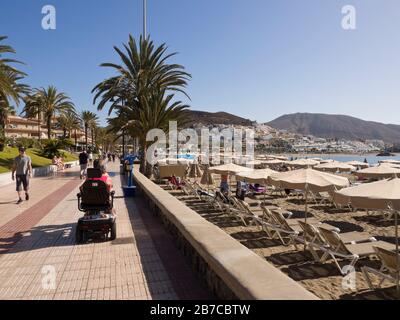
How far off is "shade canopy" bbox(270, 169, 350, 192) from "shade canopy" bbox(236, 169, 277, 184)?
1558 mm

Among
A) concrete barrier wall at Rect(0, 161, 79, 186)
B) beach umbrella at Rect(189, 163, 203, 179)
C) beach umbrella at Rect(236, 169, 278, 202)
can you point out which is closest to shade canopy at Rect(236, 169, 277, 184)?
beach umbrella at Rect(236, 169, 278, 202)

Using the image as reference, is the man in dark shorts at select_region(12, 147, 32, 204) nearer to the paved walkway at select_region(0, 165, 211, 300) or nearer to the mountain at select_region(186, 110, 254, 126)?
→ the paved walkway at select_region(0, 165, 211, 300)

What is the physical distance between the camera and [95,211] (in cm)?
688

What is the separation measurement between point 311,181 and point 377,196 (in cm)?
307

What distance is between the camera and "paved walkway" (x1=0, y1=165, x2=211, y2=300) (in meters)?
4.39

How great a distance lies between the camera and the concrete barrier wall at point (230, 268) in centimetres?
307

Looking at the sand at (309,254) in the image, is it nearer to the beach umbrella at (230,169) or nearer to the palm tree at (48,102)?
the beach umbrella at (230,169)

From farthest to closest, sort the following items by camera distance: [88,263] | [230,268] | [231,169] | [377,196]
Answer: [231,169]
[88,263]
[377,196]
[230,268]

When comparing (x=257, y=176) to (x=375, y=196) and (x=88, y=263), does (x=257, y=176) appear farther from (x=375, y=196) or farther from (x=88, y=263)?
(x=88, y=263)

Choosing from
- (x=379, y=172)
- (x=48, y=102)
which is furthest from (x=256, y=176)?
(x=48, y=102)

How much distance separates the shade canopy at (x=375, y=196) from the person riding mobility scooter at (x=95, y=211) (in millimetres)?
4413

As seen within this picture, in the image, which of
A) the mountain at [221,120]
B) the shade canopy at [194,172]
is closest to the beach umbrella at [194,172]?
the shade canopy at [194,172]
